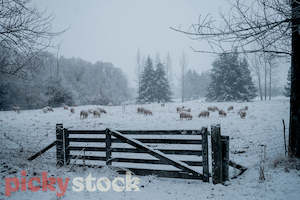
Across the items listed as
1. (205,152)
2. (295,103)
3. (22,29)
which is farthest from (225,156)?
(22,29)

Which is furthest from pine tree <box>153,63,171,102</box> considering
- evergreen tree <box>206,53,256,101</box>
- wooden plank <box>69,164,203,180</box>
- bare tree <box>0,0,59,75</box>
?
wooden plank <box>69,164,203,180</box>

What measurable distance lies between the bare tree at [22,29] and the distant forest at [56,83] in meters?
0.54

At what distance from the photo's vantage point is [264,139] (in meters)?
8.44

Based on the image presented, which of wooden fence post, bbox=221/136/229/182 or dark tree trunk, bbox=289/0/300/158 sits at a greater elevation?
dark tree trunk, bbox=289/0/300/158

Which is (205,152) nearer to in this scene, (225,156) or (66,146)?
(225,156)

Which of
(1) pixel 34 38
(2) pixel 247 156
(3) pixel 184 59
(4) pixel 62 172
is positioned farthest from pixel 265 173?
(3) pixel 184 59

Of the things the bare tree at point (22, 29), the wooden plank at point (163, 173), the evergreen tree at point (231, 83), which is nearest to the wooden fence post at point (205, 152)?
the wooden plank at point (163, 173)

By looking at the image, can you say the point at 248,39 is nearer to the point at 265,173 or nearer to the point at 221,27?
the point at 221,27

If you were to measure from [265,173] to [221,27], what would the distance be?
3.84 meters

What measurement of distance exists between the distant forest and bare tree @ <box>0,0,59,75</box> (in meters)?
0.54

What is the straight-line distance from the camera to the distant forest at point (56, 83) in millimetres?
7677

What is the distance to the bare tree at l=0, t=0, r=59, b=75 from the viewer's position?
5.71 m

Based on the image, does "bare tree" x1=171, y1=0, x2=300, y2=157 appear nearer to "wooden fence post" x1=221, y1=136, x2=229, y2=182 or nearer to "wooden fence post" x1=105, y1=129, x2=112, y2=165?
"wooden fence post" x1=221, y1=136, x2=229, y2=182

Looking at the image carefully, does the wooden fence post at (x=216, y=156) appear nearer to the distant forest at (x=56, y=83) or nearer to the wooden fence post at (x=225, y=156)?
the wooden fence post at (x=225, y=156)
